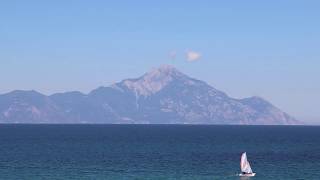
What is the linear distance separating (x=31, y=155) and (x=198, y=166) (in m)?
52.7

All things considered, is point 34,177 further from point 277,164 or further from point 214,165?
point 277,164

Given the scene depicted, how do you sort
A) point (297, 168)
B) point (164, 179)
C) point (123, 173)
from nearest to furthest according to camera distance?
point (164, 179) < point (123, 173) < point (297, 168)

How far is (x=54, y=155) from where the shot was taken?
6590 inches

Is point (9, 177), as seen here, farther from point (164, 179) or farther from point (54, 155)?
point (54, 155)

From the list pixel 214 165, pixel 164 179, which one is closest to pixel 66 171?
pixel 164 179

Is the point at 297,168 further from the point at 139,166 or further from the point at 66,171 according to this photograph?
the point at 66,171

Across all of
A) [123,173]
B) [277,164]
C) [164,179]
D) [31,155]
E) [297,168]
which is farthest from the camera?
[31,155]

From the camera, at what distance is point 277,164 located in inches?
5655

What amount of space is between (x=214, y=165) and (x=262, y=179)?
24.2 metres

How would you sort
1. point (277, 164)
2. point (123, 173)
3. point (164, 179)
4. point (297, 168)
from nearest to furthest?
Answer: point (164, 179) → point (123, 173) → point (297, 168) → point (277, 164)

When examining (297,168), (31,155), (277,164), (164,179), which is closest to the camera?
(164,179)

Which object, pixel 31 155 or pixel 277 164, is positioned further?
pixel 31 155

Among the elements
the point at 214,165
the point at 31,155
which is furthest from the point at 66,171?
the point at 31,155

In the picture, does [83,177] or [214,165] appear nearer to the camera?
[83,177]
